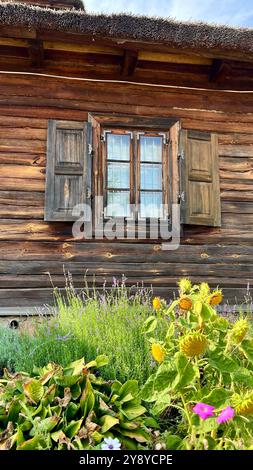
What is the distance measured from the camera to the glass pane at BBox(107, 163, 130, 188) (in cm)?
557

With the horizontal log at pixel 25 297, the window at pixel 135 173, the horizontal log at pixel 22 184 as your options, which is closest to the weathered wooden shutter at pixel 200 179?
the window at pixel 135 173

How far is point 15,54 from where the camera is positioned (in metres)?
5.52

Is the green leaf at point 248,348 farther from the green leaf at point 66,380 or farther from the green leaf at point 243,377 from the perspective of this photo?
the green leaf at point 66,380

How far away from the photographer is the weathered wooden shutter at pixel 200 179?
5.51 m

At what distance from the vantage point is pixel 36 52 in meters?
5.32

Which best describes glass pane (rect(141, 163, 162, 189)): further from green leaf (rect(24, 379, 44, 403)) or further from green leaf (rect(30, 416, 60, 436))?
green leaf (rect(30, 416, 60, 436))

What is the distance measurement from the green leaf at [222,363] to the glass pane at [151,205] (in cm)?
355

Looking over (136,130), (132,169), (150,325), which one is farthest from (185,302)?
(136,130)

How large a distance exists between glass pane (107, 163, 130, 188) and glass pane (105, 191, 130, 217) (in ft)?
0.32

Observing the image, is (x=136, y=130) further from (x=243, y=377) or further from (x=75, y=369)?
(x=243, y=377)

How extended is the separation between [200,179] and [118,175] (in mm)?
990

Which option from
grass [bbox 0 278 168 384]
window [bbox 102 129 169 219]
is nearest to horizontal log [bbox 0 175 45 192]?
window [bbox 102 129 169 219]
